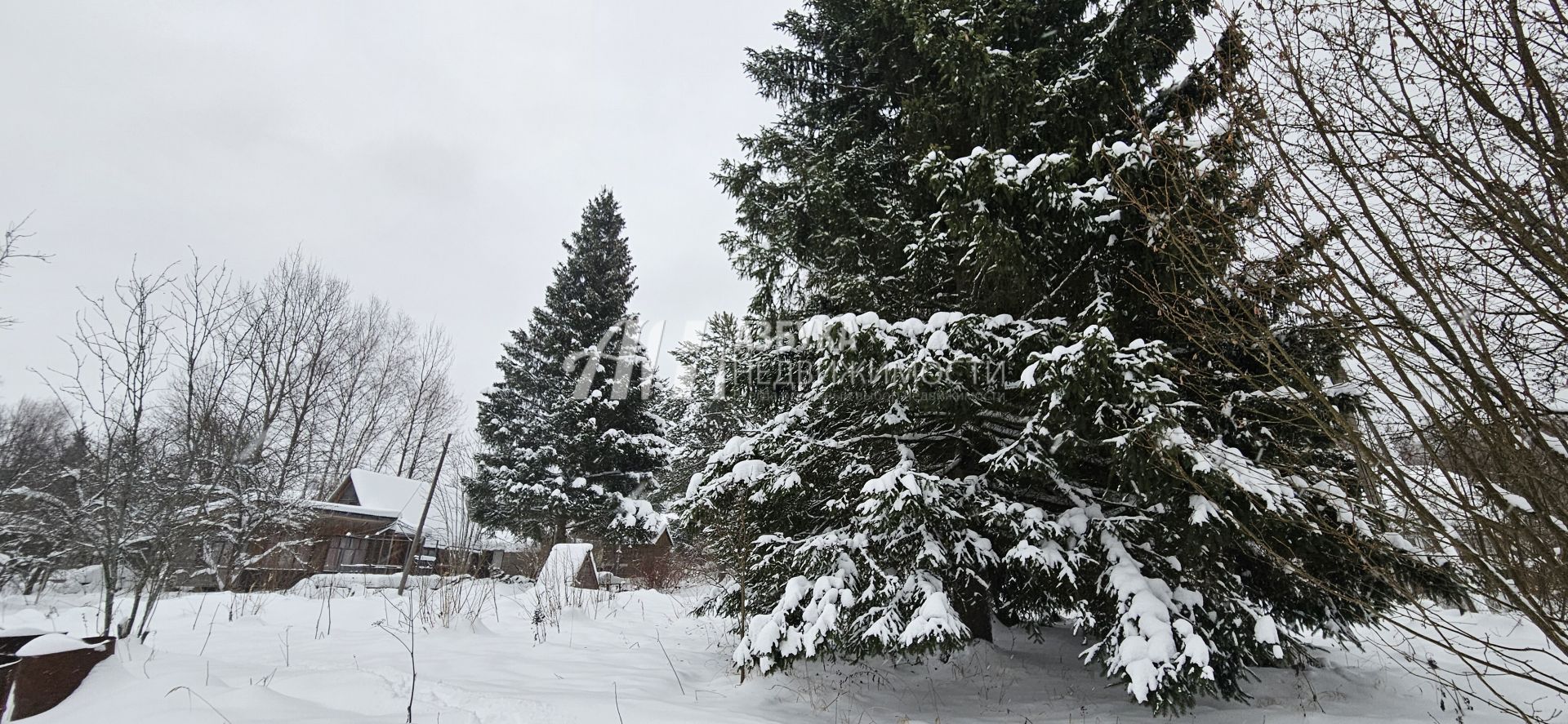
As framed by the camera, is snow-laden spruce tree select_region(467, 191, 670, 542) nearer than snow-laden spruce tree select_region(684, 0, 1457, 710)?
No

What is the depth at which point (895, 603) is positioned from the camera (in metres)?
4.16

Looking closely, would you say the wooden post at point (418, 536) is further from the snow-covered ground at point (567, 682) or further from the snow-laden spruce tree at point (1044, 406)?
the snow-laden spruce tree at point (1044, 406)

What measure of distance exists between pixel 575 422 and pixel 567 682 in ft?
47.1

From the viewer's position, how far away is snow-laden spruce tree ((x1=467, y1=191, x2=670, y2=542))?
57.1 feet

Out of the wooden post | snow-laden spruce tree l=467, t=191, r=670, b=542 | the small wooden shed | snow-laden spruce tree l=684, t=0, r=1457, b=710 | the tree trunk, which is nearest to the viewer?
snow-laden spruce tree l=684, t=0, r=1457, b=710

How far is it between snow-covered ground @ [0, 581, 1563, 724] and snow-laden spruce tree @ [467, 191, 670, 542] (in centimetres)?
993

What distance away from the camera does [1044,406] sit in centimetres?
421

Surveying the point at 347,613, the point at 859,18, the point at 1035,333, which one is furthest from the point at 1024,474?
the point at 347,613

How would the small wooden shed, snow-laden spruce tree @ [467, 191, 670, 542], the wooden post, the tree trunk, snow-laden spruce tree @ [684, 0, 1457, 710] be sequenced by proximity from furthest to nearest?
1. snow-laden spruce tree @ [467, 191, 670, 542]
2. the wooden post
3. the small wooden shed
4. the tree trunk
5. snow-laden spruce tree @ [684, 0, 1457, 710]

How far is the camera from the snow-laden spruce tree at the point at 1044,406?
3535 millimetres

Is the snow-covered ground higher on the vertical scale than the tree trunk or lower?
lower
